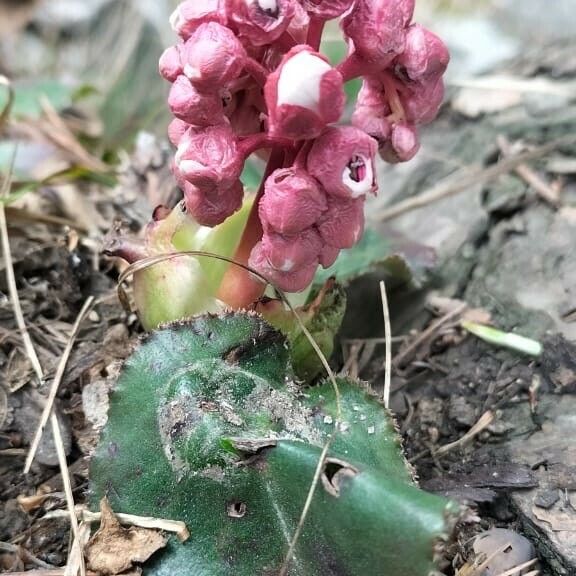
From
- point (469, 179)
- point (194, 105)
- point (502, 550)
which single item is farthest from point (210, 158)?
point (469, 179)

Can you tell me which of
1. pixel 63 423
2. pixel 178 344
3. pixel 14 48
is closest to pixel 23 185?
pixel 63 423

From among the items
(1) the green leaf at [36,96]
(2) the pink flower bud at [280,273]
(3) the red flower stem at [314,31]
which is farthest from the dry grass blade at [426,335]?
(1) the green leaf at [36,96]

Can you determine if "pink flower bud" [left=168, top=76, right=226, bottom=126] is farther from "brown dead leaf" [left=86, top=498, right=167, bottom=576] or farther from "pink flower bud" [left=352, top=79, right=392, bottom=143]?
"brown dead leaf" [left=86, top=498, right=167, bottom=576]

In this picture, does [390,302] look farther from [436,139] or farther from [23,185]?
[23,185]

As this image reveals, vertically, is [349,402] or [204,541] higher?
[349,402]

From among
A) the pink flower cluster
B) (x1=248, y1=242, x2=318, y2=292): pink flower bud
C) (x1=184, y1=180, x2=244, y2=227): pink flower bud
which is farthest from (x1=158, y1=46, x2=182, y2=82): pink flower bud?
(x1=248, y1=242, x2=318, y2=292): pink flower bud
